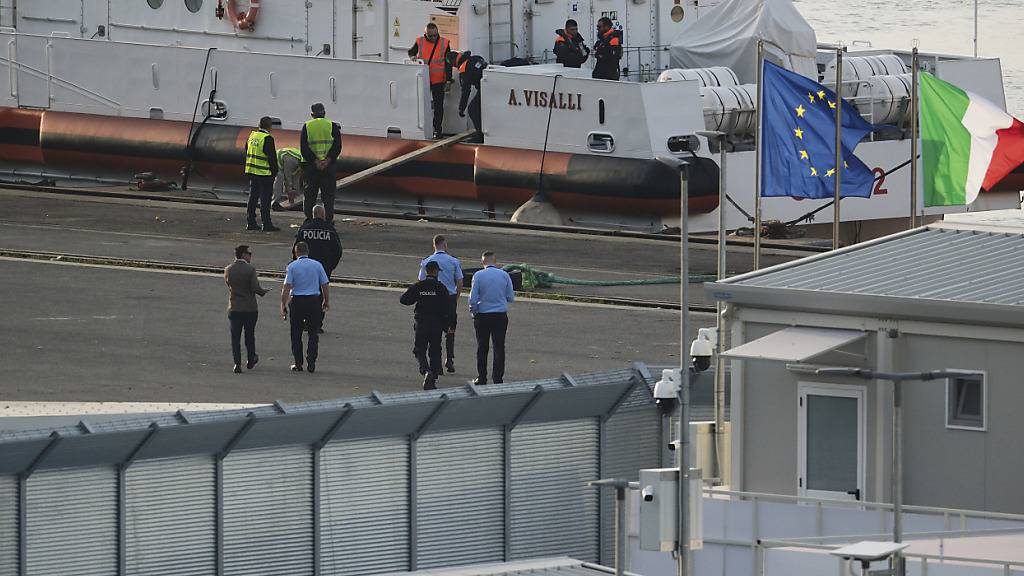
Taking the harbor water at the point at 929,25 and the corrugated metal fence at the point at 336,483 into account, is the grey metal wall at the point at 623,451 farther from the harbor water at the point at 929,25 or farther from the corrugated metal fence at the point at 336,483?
the harbor water at the point at 929,25

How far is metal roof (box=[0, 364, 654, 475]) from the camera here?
1398cm

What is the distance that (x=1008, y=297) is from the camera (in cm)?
1441

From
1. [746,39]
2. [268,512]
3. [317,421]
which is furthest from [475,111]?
[268,512]

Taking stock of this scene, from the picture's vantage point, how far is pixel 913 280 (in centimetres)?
1534

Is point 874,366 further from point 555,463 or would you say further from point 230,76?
point 230,76

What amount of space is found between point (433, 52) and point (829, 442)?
563 inches

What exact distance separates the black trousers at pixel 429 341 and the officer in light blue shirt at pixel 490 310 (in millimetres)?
380

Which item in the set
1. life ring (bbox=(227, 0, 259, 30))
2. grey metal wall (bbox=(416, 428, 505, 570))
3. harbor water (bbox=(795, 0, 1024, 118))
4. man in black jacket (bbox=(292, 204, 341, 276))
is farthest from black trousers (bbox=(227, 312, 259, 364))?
harbor water (bbox=(795, 0, 1024, 118))

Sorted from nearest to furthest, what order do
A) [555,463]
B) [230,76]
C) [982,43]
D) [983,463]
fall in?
[983,463]
[555,463]
[230,76]
[982,43]

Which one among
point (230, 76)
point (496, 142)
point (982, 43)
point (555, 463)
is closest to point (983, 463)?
point (555, 463)

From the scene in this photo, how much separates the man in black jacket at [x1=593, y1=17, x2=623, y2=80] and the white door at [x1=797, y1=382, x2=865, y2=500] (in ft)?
45.0

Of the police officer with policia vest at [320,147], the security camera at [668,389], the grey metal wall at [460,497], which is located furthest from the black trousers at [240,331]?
the police officer with policia vest at [320,147]

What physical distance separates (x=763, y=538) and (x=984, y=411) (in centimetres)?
179

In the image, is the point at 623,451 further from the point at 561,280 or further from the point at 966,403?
the point at 561,280
